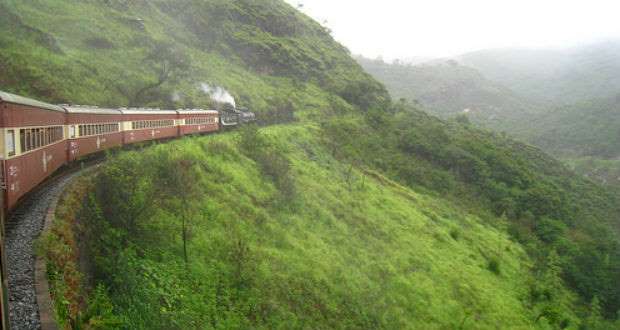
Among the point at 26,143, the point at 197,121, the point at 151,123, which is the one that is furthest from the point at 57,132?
the point at 197,121

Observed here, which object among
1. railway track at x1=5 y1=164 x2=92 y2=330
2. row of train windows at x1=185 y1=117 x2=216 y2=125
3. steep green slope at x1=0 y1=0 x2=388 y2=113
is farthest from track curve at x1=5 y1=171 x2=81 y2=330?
steep green slope at x1=0 y1=0 x2=388 y2=113

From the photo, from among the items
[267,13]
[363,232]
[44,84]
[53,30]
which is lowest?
[363,232]

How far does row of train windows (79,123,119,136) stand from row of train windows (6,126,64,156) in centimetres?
221

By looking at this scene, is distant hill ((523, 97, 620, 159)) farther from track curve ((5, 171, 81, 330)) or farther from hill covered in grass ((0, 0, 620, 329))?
track curve ((5, 171, 81, 330))

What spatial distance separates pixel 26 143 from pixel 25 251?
392 cm

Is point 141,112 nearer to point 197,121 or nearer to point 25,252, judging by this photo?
point 197,121

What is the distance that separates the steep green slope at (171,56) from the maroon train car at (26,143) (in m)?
14.3

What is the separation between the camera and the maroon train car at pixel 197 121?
28.7 metres

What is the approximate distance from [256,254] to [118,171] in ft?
18.1

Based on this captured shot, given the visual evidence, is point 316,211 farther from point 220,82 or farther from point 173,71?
point 220,82

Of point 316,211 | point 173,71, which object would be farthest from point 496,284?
point 173,71

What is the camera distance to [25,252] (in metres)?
8.74

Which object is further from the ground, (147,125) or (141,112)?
(141,112)

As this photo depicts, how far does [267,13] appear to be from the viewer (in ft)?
274
